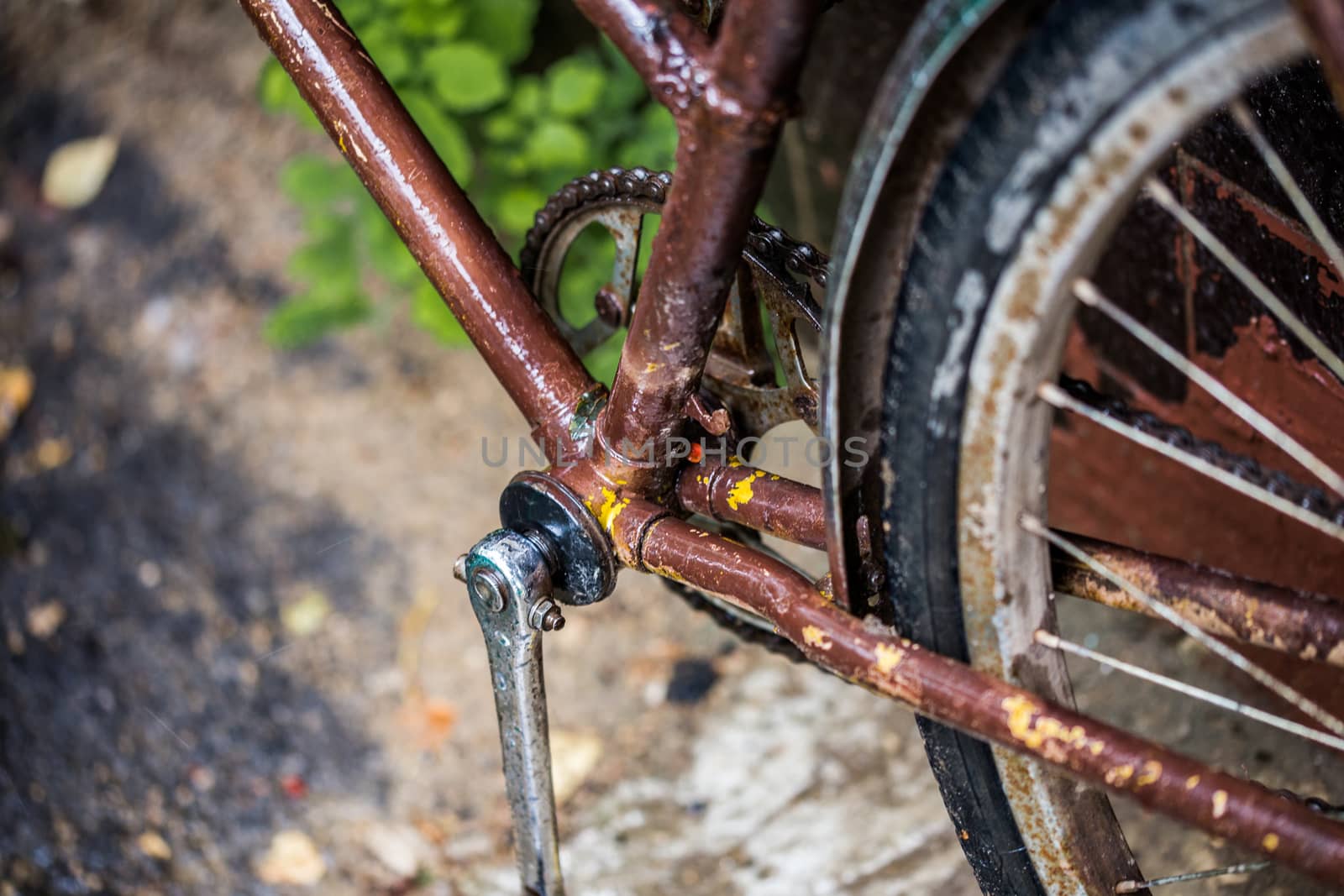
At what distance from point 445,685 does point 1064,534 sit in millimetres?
1407

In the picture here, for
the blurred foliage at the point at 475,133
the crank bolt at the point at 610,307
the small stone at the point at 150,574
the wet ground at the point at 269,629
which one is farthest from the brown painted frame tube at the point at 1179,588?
the small stone at the point at 150,574

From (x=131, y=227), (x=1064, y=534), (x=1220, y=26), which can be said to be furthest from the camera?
(x=131, y=227)

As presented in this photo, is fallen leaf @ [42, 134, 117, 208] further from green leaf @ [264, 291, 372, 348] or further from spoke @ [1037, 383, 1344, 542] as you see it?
spoke @ [1037, 383, 1344, 542]

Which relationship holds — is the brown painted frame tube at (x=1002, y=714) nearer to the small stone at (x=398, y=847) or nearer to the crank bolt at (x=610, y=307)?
the crank bolt at (x=610, y=307)

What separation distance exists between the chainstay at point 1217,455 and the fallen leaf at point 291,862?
1.48 meters

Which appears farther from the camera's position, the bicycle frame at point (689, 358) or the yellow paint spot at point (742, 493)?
the yellow paint spot at point (742, 493)

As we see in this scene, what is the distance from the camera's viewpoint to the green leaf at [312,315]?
2408mm

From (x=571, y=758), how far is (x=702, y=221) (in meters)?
1.24

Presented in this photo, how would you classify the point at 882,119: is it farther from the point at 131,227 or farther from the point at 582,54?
the point at 131,227

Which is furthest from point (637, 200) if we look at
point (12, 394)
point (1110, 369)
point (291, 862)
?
point (12, 394)

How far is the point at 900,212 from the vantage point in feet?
3.05

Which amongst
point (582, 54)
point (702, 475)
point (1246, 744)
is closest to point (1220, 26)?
point (702, 475)

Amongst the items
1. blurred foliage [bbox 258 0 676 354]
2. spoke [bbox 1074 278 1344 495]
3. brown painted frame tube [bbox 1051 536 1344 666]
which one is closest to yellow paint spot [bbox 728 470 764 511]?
brown painted frame tube [bbox 1051 536 1344 666]

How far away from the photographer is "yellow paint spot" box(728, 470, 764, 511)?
1262 millimetres
